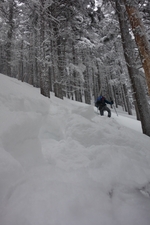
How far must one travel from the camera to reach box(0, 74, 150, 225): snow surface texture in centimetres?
167

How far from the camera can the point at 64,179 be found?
7.31ft

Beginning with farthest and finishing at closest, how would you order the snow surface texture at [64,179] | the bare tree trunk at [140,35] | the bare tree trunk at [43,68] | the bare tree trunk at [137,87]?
1. the bare tree trunk at [43,68]
2. the bare tree trunk at [137,87]
3. the bare tree trunk at [140,35]
4. the snow surface texture at [64,179]

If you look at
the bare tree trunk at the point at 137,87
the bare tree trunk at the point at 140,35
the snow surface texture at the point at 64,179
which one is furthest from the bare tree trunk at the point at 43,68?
the bare tree trunk at the point at 140,35

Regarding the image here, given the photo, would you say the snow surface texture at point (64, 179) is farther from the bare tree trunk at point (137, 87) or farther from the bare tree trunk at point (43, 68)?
the bare tree trunk at point (43, 68)

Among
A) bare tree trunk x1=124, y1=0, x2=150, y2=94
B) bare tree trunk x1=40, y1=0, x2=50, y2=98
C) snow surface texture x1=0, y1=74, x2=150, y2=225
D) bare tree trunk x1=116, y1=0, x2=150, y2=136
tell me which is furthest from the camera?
bare tree trunk x1=40, y1=0, x2=50, y2=98

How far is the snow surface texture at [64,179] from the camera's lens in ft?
5.49

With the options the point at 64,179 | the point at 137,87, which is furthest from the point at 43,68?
the point at 64,179

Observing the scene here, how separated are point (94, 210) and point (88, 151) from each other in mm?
1558

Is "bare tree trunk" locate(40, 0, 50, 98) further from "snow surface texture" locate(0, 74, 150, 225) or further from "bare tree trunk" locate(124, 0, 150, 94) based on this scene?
"bare tree trunk" locate(124, 0, 150, 94)

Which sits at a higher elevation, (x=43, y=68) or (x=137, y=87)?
(x=43, y=68)

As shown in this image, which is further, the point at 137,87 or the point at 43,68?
the point at 43,68

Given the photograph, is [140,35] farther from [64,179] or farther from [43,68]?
[43,68]

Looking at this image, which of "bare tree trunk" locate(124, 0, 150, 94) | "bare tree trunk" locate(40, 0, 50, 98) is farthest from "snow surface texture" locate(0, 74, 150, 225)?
"bare tree trunk" locate(40, 0, 50, 98)

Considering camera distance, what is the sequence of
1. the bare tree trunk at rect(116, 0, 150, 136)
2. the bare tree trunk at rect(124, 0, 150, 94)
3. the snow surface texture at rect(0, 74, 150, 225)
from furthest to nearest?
the bare tree trunk at rect(116, 0, 150, 136) → the bare tree trunk at rect(124, 0, 150, 94) → the snow surface texture at rect(0, 74, 150, 225)
